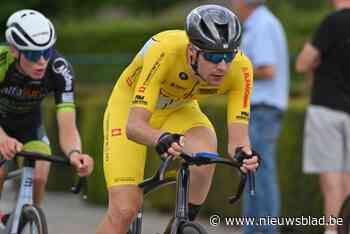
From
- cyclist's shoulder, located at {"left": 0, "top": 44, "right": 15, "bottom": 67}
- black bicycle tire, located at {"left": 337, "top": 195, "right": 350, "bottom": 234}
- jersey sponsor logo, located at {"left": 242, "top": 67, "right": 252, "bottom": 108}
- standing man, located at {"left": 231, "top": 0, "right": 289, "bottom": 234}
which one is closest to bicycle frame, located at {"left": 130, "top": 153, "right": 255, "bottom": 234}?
jersey sponsor logo, located at {"left": 242, "top": 67, "right": 252, "bottom": 108}

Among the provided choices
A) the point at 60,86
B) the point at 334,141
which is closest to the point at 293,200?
the point at 334,141

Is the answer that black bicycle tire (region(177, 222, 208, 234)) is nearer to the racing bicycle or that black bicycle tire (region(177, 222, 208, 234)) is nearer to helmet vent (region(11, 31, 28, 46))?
the racing bicycle

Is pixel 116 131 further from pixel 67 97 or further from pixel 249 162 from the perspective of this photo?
pixel 249 162

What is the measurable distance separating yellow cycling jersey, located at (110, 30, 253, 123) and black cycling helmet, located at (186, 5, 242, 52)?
255 millimetres

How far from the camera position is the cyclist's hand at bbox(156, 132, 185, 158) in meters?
5.97

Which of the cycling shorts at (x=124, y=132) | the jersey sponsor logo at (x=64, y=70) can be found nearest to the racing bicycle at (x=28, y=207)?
the cycling shorts at (x=124, y=132)

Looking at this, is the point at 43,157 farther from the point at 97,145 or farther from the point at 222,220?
the point at 97,145

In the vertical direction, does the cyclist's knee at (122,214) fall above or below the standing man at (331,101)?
below

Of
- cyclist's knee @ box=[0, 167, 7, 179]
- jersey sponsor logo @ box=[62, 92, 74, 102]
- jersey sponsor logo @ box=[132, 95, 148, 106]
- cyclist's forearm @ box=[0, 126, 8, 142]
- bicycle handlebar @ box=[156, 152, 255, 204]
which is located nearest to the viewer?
bicycle handlebar @ box=[156, 152, 255, 204]

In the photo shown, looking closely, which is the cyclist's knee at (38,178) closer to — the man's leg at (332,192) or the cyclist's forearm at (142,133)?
the cyclist's forearm at (142,133)

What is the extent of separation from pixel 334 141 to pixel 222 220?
8.86 ft

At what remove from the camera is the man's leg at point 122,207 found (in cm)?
674

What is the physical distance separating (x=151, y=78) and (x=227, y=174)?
16.1 feet

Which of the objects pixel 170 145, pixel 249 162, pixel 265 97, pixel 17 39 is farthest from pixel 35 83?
pixel 265 97
